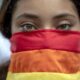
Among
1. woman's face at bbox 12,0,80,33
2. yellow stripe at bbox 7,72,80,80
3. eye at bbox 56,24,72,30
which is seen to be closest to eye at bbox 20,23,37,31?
woman's face at bbox 12,0,80,33

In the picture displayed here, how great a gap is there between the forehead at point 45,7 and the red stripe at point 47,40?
0.09 m

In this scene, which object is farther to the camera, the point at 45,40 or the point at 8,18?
the point at 8,18

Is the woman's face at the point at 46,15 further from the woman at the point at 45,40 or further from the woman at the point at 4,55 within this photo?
the woman at the point at 4,55

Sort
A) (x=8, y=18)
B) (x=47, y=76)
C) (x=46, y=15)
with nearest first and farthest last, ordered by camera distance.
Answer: (x=47, y=76) → (x=46, y=15) → (x=8, y=18)

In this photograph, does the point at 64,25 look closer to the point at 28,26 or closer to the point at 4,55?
the point at 28,26

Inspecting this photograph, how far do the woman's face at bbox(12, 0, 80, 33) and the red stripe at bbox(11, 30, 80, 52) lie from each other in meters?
0.04

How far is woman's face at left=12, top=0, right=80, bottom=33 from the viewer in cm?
133

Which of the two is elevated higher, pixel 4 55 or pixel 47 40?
pixel 47 40

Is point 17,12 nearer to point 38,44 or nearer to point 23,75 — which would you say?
point 38,44

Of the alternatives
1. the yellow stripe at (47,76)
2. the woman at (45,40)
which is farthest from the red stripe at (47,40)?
the yellow stripe at (47,76)

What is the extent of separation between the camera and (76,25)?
139 cm

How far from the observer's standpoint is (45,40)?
1.29 m

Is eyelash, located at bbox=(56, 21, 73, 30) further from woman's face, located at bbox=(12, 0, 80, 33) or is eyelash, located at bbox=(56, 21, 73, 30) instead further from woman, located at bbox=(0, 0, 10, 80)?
woman, located at bbox=(0, 0, 10, 80)

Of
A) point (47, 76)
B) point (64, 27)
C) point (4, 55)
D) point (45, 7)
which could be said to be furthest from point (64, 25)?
point (4, 55)
